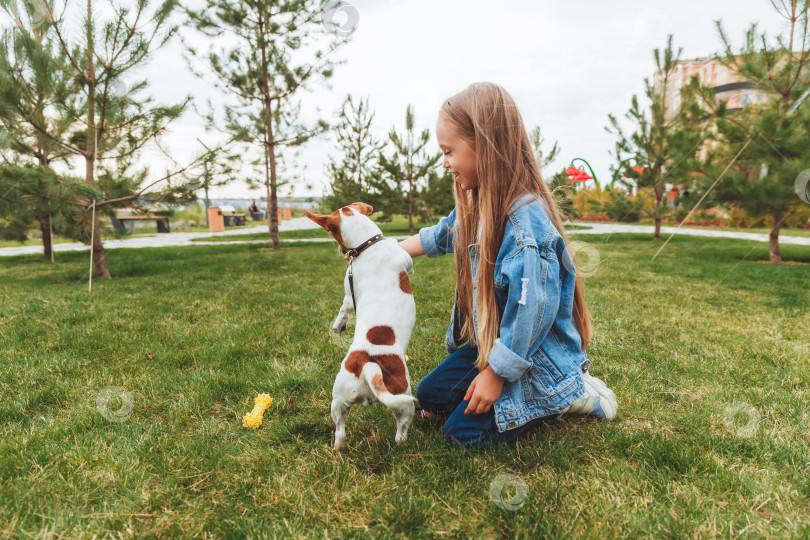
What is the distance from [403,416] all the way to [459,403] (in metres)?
0.52

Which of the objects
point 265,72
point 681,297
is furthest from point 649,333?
point 265,72

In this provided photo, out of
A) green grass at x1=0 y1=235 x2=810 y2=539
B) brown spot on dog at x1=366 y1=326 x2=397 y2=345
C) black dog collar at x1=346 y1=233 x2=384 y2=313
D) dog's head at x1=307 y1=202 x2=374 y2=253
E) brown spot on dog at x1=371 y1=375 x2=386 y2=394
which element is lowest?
green grass at x1=0 y1=235 x2=810 y2=539

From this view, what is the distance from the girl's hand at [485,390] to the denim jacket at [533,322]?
0.16 feet

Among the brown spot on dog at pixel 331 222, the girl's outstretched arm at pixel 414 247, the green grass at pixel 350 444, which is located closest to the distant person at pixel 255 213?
the green grass at pixel 350 444

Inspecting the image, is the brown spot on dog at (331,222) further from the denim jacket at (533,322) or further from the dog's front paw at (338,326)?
the denim jacket at (533,322)

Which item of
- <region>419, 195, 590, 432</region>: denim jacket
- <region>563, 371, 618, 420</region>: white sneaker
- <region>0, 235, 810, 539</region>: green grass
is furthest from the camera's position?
<region>563, 371, 618, 420</region>: white sneaker

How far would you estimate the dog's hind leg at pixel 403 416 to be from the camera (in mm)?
→ 1618

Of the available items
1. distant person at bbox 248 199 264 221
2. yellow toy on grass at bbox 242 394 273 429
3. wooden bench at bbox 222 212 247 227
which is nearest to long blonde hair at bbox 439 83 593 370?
yellow toy on grass at bbox 242 394 273 429

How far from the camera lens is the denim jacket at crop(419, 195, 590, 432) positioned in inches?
61.2

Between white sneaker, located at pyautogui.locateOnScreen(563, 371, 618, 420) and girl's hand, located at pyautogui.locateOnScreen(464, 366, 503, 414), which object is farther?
white sneaker, located at pyautogui.locateOnScreen(563, 371, 618, 420)

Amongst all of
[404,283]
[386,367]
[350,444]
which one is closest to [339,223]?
[404,283]

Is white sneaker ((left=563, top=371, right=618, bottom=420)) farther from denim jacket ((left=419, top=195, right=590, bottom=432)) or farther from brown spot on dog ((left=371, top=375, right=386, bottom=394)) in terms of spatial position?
brown spot on dog ((left=371, top=375, right=386, bottom=394))

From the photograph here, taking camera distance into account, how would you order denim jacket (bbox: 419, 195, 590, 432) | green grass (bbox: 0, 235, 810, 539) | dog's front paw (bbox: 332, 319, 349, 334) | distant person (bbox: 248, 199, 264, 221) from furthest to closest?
distant person (bbox: 248, 199, 264, 221) < dog's front paw (bbox: 332, 319, 349, 334) < denim jacket (bbox: 419, 195, 590, 432) < green grass (bbox: 0, 235, 810, 539)

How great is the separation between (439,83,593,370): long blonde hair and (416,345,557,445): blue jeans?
0.29 meters
